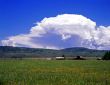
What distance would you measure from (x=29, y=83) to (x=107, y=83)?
696 centimetres

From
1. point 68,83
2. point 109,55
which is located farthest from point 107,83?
point 109,55

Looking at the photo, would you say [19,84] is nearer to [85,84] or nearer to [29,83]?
[29,83]

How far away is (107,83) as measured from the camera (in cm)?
3005

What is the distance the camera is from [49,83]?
1174 inches

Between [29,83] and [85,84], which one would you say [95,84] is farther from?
[29,83]

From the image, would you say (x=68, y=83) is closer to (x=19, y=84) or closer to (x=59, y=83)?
(x=59, y=83)

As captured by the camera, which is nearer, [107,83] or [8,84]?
[8,84]

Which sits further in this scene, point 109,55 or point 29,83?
point 109,55

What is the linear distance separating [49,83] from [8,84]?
12.6ft

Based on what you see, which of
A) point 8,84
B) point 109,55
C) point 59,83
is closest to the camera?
point 8,84

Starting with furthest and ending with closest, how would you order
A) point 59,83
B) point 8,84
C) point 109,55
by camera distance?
1. point 109,55
2. point 59,83
3. point 8,84

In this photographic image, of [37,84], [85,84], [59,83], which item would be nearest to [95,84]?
[85,84]

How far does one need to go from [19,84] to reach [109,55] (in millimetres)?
112744

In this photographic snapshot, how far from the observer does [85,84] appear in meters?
29.1
